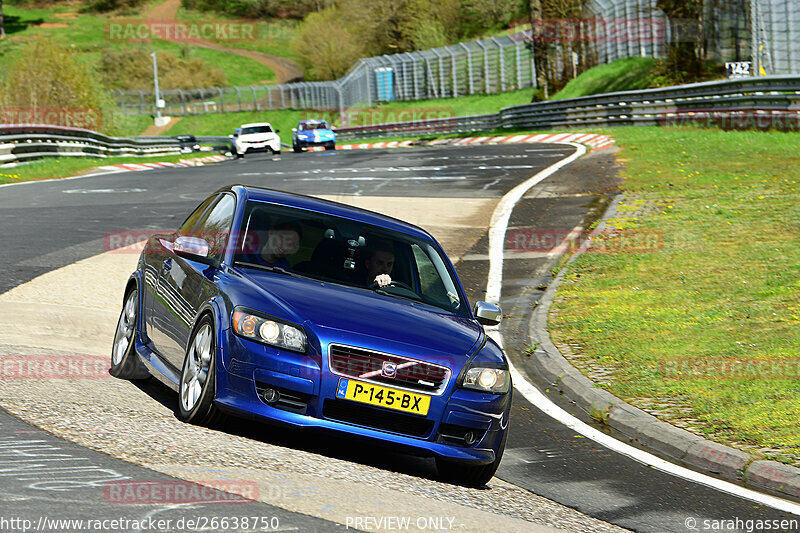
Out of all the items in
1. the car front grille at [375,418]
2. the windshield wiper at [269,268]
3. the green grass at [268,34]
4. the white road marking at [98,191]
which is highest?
the green grass at [268,34]

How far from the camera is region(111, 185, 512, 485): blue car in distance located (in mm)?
5945

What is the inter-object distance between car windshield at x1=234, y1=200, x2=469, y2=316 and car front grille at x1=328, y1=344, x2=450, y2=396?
107 centimetres

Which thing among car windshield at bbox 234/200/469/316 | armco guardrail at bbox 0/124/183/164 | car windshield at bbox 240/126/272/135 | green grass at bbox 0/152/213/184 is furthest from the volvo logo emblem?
car windshield at bbox 240/126/272/135

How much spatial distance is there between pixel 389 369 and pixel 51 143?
30.3 metres

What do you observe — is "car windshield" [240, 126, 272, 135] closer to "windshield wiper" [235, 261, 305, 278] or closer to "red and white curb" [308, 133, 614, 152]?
"red and white curb" [308, 133, 614, 152]

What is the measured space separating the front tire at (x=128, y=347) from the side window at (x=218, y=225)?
765 mm

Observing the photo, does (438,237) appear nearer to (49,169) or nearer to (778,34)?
(49,169)

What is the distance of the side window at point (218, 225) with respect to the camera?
719 cm

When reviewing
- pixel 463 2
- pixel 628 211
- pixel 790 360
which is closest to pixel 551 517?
pixel 790 360

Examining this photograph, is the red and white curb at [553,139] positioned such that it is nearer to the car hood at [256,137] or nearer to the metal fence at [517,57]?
the metal fence at [517,57]

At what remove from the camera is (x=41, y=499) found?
15.2ft

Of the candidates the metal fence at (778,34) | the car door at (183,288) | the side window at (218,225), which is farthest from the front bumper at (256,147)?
the car door at (183,288)

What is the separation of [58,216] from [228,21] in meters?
131

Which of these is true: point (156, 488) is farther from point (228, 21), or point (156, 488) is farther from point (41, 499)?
point (228, 21)
